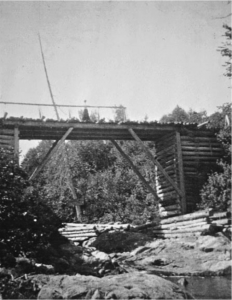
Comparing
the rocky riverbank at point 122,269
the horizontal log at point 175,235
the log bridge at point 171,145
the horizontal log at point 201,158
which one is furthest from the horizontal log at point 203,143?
the rocky riverbank at point 122,269

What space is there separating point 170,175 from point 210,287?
10.5 m

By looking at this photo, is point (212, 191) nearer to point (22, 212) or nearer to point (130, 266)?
point (130, 266)

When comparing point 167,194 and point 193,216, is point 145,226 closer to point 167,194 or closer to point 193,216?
point 167,194

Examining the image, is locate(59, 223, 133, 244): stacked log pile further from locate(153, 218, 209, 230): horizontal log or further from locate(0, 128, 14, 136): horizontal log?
locate(0, 128, 14, 136): horizontal log

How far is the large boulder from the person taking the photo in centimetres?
456

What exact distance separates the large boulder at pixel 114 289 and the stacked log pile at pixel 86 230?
10.2 m

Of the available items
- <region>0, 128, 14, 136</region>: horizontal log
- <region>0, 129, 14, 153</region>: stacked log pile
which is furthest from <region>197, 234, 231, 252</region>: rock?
<region>0, 128, 14, 136</region>: horizontal log

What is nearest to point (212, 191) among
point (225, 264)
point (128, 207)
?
point (225, 264)

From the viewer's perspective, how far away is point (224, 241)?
11.1 meters

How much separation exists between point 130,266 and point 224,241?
122 inches

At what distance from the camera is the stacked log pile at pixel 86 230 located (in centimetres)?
1552

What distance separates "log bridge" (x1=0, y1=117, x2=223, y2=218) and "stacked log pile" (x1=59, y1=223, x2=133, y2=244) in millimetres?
2518

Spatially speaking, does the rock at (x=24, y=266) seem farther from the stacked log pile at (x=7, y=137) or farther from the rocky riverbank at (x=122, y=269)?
the stacked log pile at (x=7, y=137)

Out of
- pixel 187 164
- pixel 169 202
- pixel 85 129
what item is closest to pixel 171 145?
pixel 187 164
